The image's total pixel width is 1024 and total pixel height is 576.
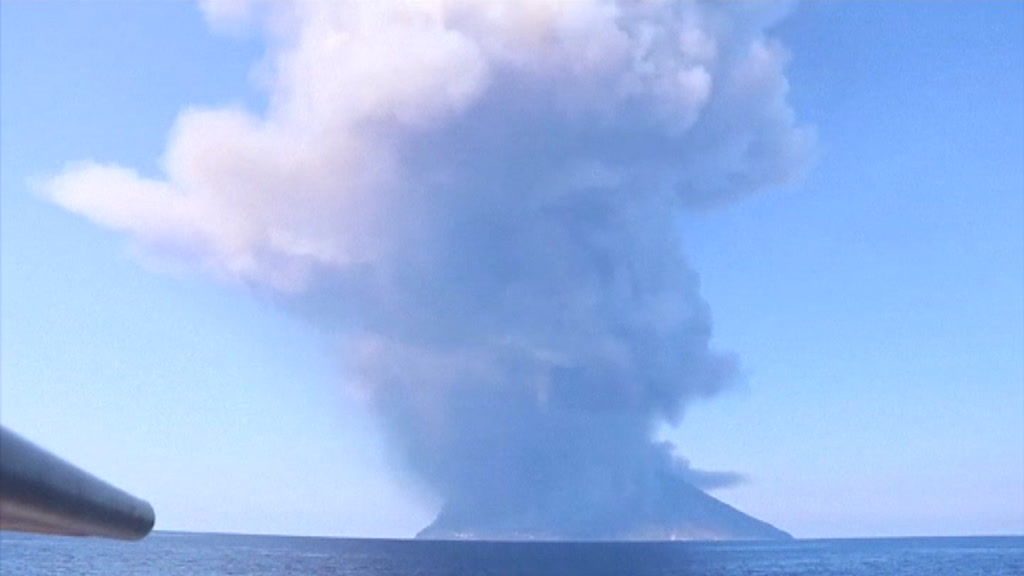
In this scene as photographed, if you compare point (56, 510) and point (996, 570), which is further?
point (996, 570)

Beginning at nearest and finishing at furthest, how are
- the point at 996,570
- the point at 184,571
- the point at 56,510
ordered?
the point at 56,510, the point at 184,571, the point at 996,570

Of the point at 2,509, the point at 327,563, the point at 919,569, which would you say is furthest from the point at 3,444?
the point at 919,569

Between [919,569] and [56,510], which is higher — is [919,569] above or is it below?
above

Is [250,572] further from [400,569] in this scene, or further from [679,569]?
[679,569]

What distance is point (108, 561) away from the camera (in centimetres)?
13075

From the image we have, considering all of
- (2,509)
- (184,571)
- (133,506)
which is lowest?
(2,509)

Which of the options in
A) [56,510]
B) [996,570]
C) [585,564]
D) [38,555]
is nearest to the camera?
[56,510]

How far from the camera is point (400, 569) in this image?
144 m

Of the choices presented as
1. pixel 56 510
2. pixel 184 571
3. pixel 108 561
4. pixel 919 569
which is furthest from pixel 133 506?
pixel 919 569

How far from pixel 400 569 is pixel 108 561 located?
132 feet

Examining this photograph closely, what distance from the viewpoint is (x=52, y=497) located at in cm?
272

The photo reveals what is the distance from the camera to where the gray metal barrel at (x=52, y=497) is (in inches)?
97.1

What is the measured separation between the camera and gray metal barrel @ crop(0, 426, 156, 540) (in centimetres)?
247

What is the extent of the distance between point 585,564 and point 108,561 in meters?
83.2
